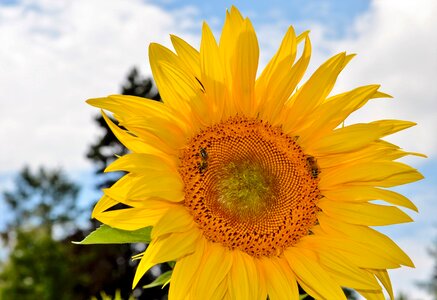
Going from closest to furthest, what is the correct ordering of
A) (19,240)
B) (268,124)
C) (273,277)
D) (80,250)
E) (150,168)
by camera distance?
Result: (150,168)
(273,277)
(268,124)
(19,240)
(80,250)

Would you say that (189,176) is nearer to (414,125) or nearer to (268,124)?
(268,124)

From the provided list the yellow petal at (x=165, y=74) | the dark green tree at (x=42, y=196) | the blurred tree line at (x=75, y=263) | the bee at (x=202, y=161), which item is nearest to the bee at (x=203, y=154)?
the bee at (x=202, y=161)

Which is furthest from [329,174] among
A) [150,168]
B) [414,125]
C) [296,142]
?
[150,168]

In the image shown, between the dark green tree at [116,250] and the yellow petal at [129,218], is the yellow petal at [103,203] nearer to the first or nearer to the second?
the yellow petal at [129,218]

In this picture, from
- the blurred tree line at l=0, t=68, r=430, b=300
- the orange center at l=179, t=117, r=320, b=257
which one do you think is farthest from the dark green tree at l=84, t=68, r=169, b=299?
the orange center at l=179, t=117, r=320, b=257

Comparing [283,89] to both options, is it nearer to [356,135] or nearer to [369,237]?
[356,135]

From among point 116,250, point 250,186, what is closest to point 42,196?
point 116,250
